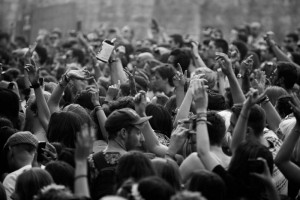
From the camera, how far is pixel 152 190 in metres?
6.42

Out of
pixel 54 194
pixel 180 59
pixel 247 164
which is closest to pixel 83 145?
pixel 54 194

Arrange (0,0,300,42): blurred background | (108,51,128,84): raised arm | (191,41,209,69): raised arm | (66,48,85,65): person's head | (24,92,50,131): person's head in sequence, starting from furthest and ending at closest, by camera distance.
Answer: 1. (0,0,300,42): blurred background
2. (66,48,85,65): person's head
3. (191,41,209,69): raised arm
4. (108,51,128,84): raised arm
5. (24,92,50,131): person's head

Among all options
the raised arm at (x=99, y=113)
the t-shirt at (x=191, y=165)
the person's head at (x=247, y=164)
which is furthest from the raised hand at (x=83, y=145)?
the raised arm at (x=99, y=113)

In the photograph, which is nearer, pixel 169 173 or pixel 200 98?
pixel 169 173

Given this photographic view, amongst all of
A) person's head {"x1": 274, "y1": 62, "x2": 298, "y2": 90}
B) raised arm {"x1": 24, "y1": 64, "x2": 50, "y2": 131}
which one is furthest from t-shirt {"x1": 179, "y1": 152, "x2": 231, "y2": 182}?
person's head {"x1": 274, "y1": 62, "x2": 298, "y2": 90}

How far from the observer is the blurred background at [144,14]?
83.8 ft

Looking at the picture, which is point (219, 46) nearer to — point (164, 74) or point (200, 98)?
point (164, 74)

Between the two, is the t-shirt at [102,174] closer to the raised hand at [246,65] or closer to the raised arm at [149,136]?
the raised arm at [149,136]

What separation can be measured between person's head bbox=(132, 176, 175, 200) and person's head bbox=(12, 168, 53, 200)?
2.79 ft

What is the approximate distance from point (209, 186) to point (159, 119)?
2639 mm

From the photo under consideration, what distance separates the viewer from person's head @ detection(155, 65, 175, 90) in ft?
40.0

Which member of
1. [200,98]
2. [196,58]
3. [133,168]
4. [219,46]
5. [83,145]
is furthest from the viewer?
[219,46]

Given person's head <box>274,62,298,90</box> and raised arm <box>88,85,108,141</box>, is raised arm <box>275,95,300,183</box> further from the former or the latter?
person's head <box>274,62,298,90</box>

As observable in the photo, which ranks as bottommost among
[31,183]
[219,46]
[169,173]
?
[219,46]
